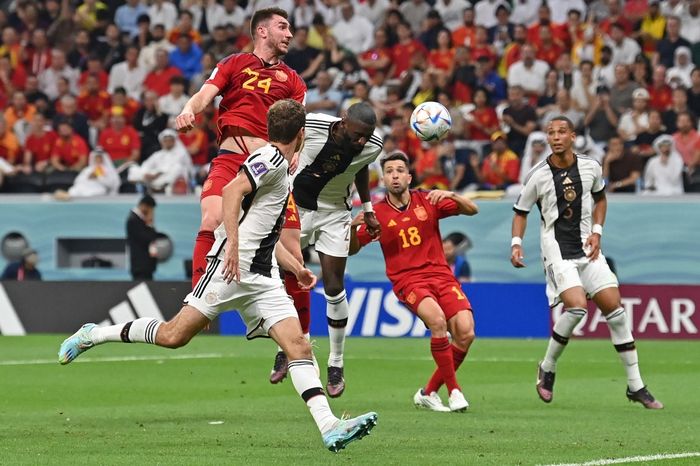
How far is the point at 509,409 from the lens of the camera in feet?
39.8

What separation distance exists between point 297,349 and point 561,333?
451 centimetres

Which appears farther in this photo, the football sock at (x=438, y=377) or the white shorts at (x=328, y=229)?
the white shorts at (x=328, y=229)

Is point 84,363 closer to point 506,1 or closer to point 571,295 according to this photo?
point 571,295

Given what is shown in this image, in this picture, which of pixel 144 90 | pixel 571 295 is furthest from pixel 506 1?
pixel 571 295

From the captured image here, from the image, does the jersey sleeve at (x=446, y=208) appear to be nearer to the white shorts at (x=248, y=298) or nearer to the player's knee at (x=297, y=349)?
the white shorts at (x=248, y=298)

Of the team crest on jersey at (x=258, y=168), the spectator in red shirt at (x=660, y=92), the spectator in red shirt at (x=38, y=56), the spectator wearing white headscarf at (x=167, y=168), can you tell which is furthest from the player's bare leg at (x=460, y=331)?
the spectator in red shirt at (x=38, y=56)

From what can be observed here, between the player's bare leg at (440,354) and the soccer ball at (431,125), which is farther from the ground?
the soccer ball at (431,125)

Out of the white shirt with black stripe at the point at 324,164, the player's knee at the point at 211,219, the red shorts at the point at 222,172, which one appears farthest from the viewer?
the white shirt with black stripe at the point at 324,164

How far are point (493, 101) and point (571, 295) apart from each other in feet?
41.6

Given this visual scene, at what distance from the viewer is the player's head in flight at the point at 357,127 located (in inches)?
466

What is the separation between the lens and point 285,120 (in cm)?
887

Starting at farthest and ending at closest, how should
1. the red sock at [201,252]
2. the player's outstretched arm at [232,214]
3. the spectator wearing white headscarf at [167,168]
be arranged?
1. the spectator wearing white headscarf at [167,168]
2. the red sock at [201,252]
3. the player's outstretched arm at [232,214]

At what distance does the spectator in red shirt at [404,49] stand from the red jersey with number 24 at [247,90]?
47.5 feet

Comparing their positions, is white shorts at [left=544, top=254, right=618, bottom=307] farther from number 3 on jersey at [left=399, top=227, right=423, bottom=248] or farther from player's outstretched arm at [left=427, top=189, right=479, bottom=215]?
number 3 on jersey at [left=399, top=227, right=423, bottom=248]
